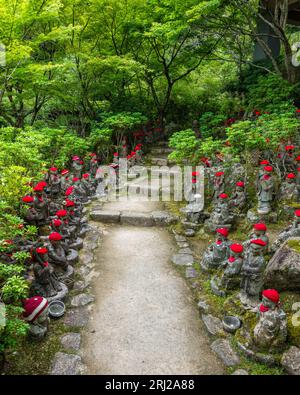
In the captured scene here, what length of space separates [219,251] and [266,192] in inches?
110

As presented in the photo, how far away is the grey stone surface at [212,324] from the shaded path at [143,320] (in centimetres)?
13

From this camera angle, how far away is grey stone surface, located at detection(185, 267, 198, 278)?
6887 millimetres

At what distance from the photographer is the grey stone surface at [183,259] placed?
744cm

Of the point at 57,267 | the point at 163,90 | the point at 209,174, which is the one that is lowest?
the point at 57,267

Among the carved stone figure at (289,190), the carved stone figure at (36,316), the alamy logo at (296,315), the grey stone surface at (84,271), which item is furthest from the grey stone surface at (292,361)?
the carved stone figure at (289,190)

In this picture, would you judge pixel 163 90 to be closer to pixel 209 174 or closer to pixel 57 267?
pixel 209 174

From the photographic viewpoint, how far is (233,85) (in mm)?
17500

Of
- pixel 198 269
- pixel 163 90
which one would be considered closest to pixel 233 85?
pixel 163 90

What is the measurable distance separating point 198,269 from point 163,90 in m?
14.6

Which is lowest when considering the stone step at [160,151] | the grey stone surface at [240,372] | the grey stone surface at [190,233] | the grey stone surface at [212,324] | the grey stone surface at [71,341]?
the grey stone surface at [240,372]

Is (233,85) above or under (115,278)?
above

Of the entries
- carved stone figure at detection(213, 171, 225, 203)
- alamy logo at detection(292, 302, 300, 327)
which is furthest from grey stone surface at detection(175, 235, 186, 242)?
alamy logo at detection(292, 302, 300, 327)

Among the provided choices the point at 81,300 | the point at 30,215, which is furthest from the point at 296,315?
the point at 30,215

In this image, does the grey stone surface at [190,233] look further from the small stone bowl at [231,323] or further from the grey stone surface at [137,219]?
the small stone bowl at [231,323]
